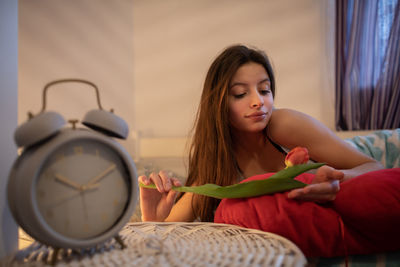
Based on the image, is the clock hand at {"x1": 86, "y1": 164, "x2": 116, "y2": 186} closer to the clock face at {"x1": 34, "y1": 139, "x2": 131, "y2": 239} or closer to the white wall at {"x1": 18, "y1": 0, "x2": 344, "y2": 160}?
the clock face at {"x1": 34, "y1": 139, "x2": 131, "y2": 239}

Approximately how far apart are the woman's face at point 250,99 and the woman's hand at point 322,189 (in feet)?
1.75

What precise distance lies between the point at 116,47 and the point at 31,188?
2.41m

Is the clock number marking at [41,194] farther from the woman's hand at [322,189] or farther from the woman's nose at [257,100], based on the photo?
the woman's nose at [257,100]

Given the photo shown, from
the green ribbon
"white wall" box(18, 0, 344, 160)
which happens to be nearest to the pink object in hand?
the green ribbon

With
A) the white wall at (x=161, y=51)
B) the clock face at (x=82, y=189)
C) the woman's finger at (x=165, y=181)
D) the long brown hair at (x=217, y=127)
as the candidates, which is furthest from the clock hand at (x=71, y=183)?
the white wall at (x=161, y=51)

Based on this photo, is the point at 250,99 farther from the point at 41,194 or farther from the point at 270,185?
the point at 41,194

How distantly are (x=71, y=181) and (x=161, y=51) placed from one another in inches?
94.4

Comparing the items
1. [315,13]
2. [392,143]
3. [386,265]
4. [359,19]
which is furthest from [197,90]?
[386,265]

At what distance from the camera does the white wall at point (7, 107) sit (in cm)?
54

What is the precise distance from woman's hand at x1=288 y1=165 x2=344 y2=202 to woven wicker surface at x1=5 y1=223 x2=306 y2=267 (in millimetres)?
108

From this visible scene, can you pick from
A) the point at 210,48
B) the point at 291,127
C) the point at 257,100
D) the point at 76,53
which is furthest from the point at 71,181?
the point at 210,48

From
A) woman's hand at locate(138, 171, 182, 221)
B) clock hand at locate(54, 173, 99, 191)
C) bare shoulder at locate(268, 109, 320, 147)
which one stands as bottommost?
woman's hand at locate(138, 171, 182, 221)

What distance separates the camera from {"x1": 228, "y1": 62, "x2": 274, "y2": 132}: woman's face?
1.22m

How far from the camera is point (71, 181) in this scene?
1.64 ft
